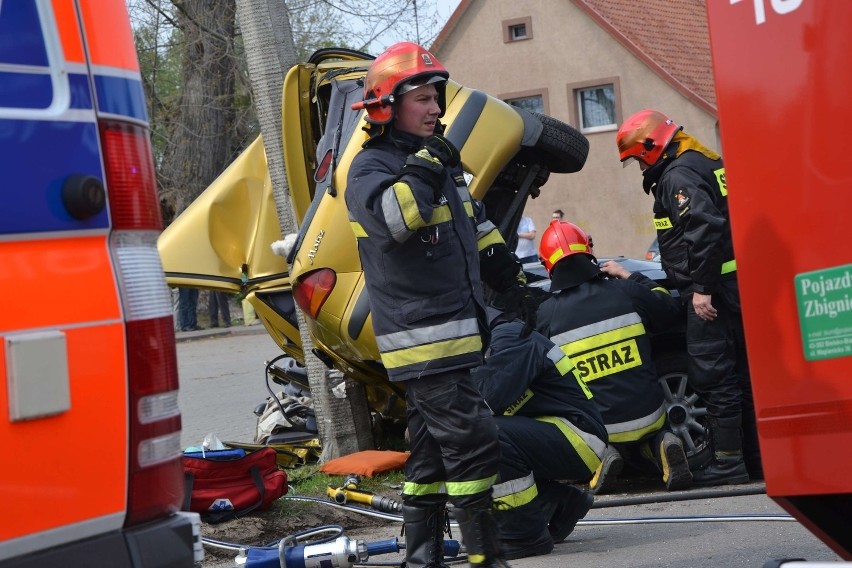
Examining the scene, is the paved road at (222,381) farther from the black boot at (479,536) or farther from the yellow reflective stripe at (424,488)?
the black boot at (479,536)

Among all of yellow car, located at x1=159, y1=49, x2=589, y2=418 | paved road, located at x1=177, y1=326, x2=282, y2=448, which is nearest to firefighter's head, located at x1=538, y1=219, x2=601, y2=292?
yellow car, located at x1=159, y1=49, x2=589, y2=418

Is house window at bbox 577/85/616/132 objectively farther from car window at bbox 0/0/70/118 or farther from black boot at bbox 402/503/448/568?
car window at bbox 0/0/70/118

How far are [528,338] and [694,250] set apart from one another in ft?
5.40

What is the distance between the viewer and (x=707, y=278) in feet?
22.0

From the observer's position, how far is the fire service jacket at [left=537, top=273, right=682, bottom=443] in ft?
22.1

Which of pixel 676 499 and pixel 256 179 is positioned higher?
pixel 256 179

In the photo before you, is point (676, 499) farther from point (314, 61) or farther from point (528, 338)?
point (314, 61)

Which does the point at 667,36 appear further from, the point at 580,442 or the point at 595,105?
the point at 580,442

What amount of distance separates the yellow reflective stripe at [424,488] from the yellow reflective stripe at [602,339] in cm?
216

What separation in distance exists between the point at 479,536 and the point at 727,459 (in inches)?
106

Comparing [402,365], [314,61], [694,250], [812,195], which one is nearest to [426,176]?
[402,365]

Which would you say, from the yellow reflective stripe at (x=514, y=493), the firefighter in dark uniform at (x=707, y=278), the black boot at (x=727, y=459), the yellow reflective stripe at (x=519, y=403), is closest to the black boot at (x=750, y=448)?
the firefighter in dark uniform at (x=707, y=278)

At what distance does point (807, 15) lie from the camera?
2.84 meters

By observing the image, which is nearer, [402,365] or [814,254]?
[814,254]
